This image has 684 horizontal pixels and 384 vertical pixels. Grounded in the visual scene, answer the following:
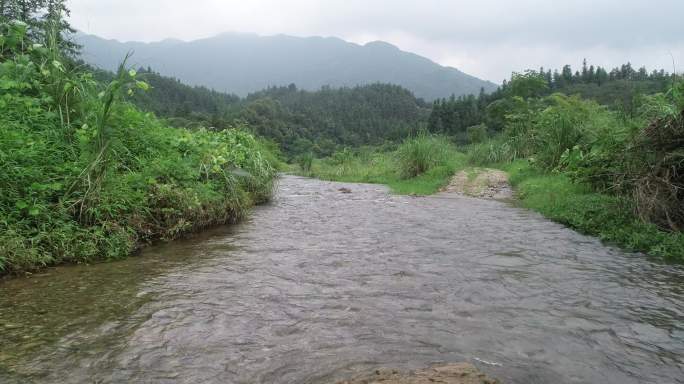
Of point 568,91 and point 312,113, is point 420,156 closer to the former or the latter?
point 568,91

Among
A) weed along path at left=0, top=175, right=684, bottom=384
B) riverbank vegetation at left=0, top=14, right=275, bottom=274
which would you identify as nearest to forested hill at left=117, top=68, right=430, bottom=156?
riverbank vegetation at left=0, top=14, right=275, bottom=274

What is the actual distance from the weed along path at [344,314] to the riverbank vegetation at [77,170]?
1.30 feet

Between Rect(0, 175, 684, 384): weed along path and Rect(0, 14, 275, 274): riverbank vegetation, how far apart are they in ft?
1.30

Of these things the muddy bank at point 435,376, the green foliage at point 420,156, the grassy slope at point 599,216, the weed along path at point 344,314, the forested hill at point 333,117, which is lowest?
the weed along path at point 344,314

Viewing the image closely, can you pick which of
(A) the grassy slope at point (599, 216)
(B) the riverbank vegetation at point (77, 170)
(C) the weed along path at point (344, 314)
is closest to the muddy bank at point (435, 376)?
(C) the weed along path at point (344, 314)

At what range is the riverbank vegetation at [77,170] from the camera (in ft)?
15.7

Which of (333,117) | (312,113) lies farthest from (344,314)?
(333,117)

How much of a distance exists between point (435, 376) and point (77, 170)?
4.91 metres

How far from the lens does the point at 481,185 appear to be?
13.6m

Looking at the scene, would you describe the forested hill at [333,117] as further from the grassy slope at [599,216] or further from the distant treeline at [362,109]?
the grassy slope at [599,216]

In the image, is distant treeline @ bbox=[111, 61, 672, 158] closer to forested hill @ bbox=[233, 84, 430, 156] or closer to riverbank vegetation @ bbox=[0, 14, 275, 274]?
forested hill @ bbox=[233, 84, 430, 156]

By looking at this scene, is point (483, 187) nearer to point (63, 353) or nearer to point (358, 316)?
point (358, 316)

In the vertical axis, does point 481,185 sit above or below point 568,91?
below

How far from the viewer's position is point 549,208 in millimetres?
8680
